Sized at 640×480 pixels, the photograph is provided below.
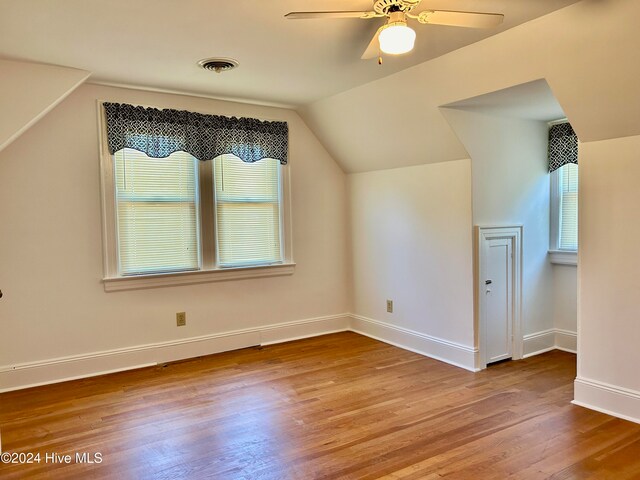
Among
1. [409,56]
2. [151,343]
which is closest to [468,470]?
[409,56]

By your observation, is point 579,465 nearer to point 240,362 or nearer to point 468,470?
point 468,470

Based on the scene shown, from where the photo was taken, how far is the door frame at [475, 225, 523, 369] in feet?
12.9

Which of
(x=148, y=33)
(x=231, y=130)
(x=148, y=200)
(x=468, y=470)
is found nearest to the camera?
(x=468, y=470)

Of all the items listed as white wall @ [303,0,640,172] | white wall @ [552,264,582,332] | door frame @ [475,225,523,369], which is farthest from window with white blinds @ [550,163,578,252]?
white wall @ [303,0,640,172]

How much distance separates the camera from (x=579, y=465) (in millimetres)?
2451

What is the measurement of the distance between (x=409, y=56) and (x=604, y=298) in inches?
81.7

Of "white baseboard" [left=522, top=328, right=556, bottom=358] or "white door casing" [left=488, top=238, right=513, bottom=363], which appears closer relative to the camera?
"white door casing" [left=488, top=238, right=513, bottom=363]

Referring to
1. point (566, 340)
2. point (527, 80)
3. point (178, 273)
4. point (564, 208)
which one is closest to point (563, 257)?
point (564, 208)

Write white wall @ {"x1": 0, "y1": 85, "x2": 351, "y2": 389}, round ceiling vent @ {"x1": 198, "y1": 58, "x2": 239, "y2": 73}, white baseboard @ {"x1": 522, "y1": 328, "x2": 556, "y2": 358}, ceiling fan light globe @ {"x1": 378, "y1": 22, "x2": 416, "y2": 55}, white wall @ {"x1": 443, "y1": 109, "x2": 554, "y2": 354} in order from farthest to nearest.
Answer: white baseboard @ {"x1": 522, "y1": 328, "x2": 556, "y2": 358}, white wall @ {"x1": 443, "y1": 109, "x2": 554, "y2": 354}, white wall @ {"x1": 0, "y1": 85, "x2": 351, "y2": 389}, round ceiling vent @ {"x1": 198, "y1": 58, "x2": 239, "y2": 73}, ceiling fan light globe @ {"x1": 378, "y1": 22, "x2": 416, "y2": 55}

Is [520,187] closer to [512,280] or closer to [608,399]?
[512,280]

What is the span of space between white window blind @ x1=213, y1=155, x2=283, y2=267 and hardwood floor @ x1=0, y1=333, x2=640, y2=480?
1084 mm

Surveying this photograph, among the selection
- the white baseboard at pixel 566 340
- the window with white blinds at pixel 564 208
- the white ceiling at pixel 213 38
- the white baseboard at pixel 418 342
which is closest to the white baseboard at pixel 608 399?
the white baseboard at pixel 418 342

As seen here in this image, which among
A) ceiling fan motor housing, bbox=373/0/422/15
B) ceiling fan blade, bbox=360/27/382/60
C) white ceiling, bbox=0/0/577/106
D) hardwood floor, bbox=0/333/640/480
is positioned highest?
white ceiling, bbox=0/0/577/106

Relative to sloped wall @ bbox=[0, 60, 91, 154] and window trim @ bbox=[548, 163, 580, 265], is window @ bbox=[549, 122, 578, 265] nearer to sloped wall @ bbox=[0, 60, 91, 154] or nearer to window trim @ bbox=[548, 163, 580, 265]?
window trim @ bbox=[548, 163, 580, 265]
